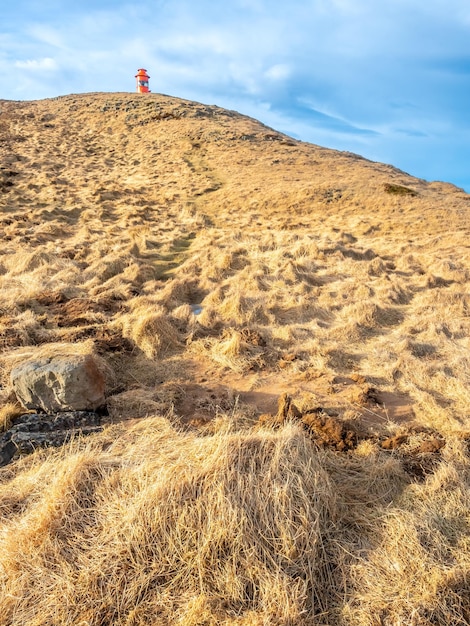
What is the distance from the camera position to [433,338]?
7418mm

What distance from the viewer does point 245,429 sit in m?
4.65

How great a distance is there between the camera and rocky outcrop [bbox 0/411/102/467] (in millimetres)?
4090

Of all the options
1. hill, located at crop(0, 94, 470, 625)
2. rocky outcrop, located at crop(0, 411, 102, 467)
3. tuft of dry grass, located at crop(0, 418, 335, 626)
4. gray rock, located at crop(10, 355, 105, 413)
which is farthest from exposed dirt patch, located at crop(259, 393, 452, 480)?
gray rock, located at crop(10, 355, 105, 413)

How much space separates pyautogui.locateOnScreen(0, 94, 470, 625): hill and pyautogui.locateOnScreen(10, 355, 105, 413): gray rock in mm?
272

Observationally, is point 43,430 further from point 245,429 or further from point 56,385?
point 245,429

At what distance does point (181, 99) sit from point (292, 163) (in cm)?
2174

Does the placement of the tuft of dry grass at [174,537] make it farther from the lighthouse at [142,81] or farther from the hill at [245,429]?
the lighthouse at [142,81]

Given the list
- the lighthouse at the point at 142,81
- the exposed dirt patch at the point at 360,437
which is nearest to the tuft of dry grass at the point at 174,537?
the exposed dirt patch at the point at 360,437

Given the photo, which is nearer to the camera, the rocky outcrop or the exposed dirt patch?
the exposed dirt patch

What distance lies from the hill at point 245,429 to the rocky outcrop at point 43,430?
0.58 ft

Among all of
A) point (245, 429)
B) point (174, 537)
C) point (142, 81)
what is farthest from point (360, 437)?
point (142, 81)

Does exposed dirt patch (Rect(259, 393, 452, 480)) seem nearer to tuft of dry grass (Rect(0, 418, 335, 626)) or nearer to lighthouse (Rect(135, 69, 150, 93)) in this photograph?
tuft of dry grass (Rect(0, 418, 335, 626))

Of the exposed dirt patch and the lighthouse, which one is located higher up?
the lighthouse

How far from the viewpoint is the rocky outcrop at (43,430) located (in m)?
4.09
